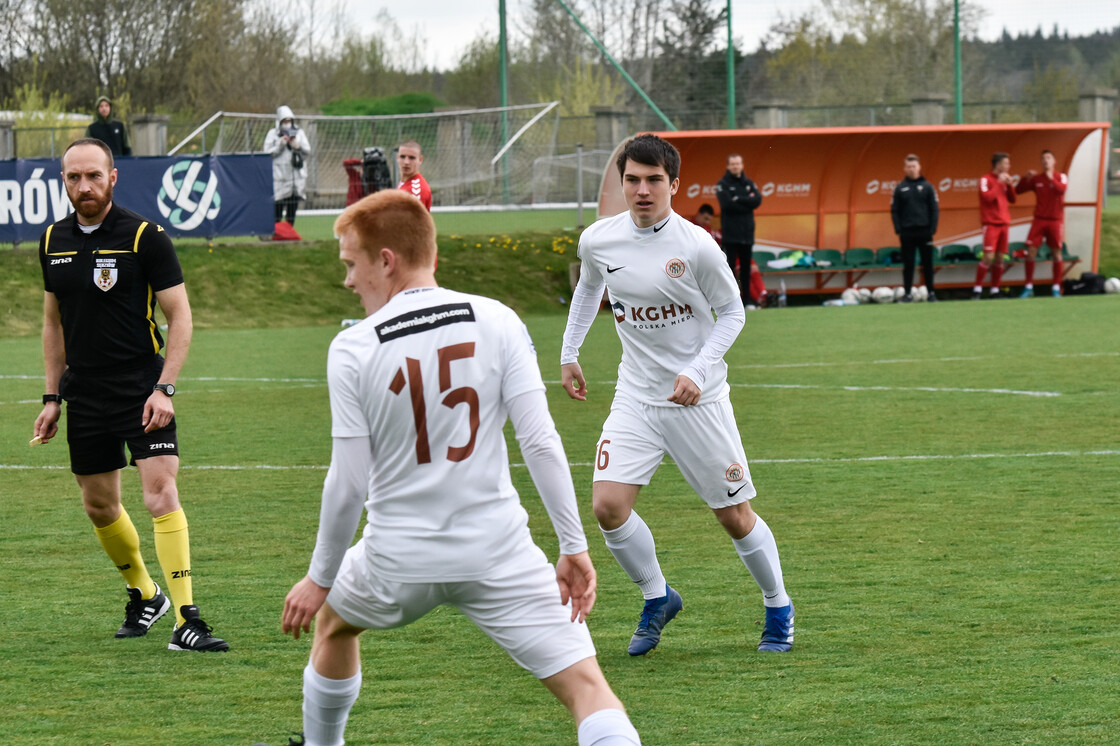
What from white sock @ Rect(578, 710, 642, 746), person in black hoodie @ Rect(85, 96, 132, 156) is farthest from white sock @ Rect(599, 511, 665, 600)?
person in black hoodie @ Rect(85, 96, 132, 156)

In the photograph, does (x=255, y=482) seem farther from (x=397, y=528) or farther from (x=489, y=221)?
(x=489, y=221)

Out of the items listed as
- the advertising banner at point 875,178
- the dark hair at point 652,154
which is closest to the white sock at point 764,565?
the dark hair at point 652,154

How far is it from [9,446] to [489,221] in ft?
54.0

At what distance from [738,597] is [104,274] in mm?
2910

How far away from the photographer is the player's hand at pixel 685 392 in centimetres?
482

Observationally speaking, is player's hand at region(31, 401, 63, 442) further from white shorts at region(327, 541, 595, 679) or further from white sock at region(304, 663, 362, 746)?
white shorts at region(327, 541, 595, 679)

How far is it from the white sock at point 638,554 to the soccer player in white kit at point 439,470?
1991mm

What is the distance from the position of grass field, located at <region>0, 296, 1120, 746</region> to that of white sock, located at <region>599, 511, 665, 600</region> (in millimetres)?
230

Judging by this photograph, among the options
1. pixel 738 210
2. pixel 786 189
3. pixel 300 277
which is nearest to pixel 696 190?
pixel 786 189

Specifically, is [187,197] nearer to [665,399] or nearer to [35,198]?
[35,198]

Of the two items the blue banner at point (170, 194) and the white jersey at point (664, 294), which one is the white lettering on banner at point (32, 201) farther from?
the white jersey at point (664, 294)

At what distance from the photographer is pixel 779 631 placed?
507cm

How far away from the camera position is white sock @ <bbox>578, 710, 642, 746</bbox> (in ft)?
9.83

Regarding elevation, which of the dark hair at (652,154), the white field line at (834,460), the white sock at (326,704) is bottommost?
the white field line at (834,460)
